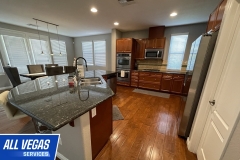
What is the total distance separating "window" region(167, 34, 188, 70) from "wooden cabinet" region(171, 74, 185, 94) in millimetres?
613

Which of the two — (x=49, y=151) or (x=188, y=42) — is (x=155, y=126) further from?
(x=188, y=42)

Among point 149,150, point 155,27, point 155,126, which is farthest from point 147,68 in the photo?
point 149,150

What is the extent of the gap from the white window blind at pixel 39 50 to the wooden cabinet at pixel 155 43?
522cm

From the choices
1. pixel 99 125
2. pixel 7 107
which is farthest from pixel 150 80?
pixel 7 107

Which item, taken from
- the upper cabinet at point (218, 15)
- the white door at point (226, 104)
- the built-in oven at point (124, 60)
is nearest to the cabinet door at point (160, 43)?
the built-in oven at point (124, 60)

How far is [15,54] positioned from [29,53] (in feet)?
1.56

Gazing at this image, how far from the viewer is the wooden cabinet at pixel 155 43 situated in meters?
3.64

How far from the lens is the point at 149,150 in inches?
56.4

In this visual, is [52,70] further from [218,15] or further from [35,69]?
[218,15]

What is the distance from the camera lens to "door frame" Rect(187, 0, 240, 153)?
932mm

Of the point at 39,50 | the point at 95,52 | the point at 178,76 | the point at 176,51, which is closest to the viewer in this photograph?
the point at 178,76

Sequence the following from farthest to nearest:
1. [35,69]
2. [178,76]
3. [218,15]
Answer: [35,69]
[178,76]
[218,15]

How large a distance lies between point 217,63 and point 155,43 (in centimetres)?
303

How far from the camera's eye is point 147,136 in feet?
5.56
